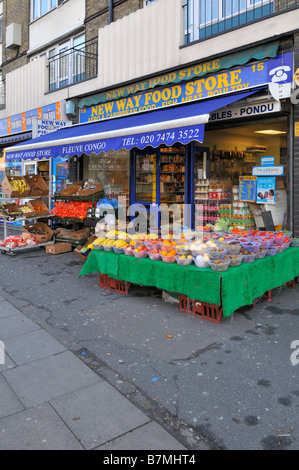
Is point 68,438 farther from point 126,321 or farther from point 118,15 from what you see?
point 118,15

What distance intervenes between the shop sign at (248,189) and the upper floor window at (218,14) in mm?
3084

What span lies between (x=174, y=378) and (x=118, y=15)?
35.3 feet

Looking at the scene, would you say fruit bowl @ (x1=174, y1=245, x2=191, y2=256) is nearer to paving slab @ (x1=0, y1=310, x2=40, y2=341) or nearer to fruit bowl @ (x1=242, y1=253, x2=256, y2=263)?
fruit bowl @ (x1=242, y1=253, x2=256, y2=263)

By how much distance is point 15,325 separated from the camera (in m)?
4.82

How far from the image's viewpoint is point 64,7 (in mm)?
13359

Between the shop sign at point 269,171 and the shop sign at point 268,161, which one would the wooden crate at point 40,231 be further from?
the shop sign at point 268,161

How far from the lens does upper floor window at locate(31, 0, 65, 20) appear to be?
14322 millimetres

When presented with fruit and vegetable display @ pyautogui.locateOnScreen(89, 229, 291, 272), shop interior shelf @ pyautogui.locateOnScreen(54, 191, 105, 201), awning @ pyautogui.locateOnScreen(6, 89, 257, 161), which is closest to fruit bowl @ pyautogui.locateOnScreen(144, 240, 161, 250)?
Answer: fruit and vegetable display @ pyautogui.locateOnScreen(89, 229, 291, 272)

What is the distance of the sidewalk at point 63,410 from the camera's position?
2.57m

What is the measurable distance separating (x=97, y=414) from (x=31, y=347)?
5.11 feet

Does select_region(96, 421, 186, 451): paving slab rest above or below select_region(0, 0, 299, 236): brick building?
below

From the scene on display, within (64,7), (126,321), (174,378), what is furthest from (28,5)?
(174,378)

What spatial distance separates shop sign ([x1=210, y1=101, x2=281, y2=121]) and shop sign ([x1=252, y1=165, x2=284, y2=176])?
107 centimetres

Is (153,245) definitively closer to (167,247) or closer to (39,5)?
(167,247)
